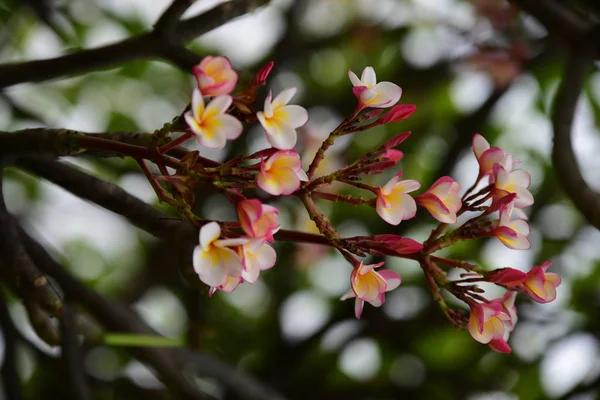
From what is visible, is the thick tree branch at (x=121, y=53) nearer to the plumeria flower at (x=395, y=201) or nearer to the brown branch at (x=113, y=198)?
the brown branch at (x=113, y=198)

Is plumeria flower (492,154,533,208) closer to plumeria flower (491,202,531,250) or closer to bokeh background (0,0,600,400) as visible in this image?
plumeria flower (491,202,531,250)

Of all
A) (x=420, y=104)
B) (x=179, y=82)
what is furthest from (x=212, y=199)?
(x=420, y=104)

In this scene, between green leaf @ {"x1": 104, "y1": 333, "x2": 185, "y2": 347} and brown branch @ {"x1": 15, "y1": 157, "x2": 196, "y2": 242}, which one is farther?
green leaf @ {"x1": 104, "y1": 333, "x2": 185, "y2": 347}

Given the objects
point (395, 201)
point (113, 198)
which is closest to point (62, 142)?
point (113, 198)

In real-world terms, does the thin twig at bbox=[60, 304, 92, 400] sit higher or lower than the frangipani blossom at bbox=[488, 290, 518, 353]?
lower

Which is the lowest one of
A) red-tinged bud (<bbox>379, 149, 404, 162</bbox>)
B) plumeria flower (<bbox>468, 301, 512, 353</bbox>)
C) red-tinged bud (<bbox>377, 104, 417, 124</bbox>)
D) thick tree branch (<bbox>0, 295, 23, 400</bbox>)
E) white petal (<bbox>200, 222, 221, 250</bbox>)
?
thick tree branch (<bbox>0, 295, 23, 400</bbox>)

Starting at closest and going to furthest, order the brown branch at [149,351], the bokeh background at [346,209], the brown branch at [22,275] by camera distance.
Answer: the brown branch at [22,275] → the brown branch at [149,351] → the bokeh background at [346,209]

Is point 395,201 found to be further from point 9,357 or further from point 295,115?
point 9,357

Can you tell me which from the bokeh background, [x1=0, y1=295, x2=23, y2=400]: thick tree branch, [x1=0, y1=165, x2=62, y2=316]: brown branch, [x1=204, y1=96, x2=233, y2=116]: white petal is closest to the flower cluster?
[x1=204, y1=96, x2=233, y2=116]: white petal

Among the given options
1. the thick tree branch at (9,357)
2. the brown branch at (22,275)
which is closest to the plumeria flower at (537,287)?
the brown branch at (22,275)
